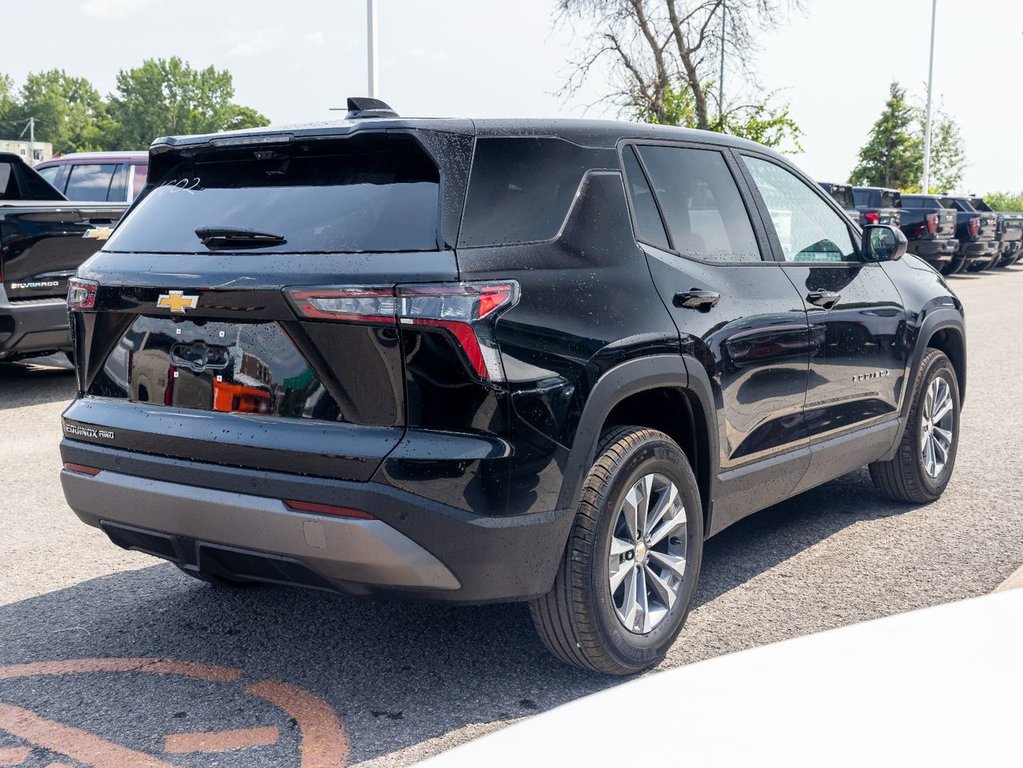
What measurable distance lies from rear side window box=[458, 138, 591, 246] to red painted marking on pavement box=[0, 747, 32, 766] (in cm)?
183

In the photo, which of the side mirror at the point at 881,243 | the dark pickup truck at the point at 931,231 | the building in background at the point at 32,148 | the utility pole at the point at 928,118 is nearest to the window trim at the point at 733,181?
the side mirror at the point at 881,243

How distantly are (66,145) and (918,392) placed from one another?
171 m

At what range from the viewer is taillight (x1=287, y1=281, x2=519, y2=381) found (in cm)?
314

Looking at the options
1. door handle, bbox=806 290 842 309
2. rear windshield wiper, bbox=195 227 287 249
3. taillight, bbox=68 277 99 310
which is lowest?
door handle, bbox=806 290 842 309

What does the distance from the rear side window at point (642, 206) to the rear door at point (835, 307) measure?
834mm

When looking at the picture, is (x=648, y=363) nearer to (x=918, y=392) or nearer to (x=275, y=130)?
(x=275, y=130)

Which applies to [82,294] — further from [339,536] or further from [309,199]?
[339,536]

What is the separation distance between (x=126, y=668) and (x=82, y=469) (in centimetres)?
66

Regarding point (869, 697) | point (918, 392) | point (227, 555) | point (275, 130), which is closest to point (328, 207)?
point (275, 130)

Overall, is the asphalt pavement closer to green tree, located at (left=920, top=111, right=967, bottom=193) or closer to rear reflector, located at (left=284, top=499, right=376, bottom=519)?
rear reflector, located at (left=284, top=499, right=376, bottom=519)

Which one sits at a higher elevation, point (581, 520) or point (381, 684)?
point (581, 520)

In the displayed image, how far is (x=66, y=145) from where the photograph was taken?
160875 mm

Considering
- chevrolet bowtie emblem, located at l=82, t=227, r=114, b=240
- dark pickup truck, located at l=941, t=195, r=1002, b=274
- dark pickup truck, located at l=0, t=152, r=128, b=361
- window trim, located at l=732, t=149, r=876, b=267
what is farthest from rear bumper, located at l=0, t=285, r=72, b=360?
dark pickup truck, located at l=941, t=195, r=1002, b=274

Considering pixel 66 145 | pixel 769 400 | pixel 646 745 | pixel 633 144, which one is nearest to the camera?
pixel 646 745
